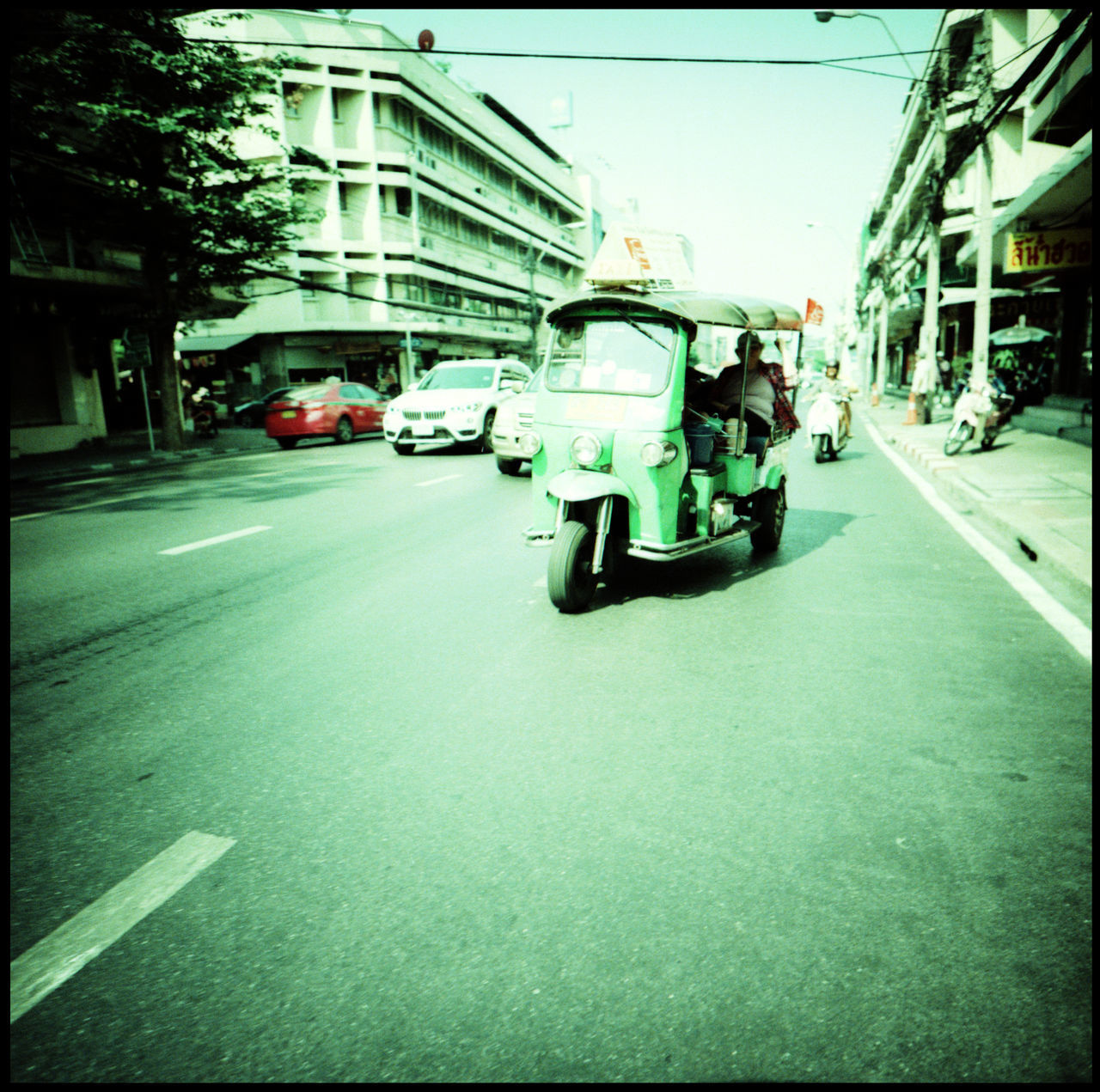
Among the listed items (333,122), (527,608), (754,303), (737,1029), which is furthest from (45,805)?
(333,122)

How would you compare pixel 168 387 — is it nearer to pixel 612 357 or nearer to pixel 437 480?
pixel 437 480

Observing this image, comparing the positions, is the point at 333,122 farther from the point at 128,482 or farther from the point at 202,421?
the point at 128,482

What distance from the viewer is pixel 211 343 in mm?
43844

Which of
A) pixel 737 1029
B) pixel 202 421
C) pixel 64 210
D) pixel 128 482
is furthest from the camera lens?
pixel 202 421

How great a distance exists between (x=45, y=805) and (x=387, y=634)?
231 centimetres

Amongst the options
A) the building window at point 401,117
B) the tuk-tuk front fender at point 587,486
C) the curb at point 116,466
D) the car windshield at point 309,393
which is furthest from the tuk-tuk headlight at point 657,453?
the building window at point 401,117

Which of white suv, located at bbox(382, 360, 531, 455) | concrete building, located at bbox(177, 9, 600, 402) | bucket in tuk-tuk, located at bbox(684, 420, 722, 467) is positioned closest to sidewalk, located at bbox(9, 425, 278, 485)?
white suv, located at bbox(382, 360, 531, 455)

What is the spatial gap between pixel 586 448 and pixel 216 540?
14.8 ft

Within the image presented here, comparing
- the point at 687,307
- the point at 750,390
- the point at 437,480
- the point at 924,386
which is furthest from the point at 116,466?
the point at 924,386

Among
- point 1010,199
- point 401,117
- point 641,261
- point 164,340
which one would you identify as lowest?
point 641,261

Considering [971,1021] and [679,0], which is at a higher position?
[679,0]

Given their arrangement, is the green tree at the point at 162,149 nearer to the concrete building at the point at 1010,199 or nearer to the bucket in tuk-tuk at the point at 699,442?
the concrete building at the point at 1010,199

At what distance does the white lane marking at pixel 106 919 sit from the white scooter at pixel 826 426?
1426cm

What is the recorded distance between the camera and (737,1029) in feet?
6.66
